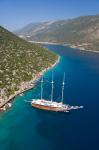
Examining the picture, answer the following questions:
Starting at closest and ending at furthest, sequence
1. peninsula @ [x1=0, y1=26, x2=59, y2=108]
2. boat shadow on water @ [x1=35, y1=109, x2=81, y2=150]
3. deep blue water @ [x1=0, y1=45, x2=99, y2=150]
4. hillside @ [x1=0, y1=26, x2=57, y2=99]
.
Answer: deep blue water @ [x1=0, y1=45, x2=99, y2=150] < boat shadow on water @ [x1=35, y1=109, x2=81, y2=150] < peninsula @ [x1=0, y1=26, x2=59, y2=108] < hillside @ [x1=0, y1=26, x2=57, y2=99]

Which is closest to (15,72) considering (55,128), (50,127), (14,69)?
(14,69)

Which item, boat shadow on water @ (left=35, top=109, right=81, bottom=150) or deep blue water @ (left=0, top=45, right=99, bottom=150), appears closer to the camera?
deep blue water @ (left=0, top=45, right=99, bottom=150)

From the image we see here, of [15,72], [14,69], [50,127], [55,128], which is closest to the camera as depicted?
[55,128]

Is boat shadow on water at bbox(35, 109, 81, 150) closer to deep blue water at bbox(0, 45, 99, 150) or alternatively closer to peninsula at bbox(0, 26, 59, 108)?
deep blue water at bbox(0, 45, 99, 150)

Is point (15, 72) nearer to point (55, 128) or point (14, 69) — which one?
point (14, 69)

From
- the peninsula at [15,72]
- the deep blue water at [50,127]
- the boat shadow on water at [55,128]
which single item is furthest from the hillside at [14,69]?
the boat shadow on water at [55,128]

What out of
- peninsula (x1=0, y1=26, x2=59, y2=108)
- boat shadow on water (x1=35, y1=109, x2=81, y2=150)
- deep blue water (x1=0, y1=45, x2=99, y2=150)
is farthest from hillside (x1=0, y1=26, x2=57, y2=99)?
boat shadow on water (x1=35, y1=109, x2=81, y2=150)

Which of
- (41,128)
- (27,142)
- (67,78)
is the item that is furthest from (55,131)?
(67,78)

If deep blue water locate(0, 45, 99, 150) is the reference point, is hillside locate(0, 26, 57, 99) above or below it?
above

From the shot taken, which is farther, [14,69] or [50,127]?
[14,69]

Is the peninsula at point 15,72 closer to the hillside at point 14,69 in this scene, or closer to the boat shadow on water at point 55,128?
the hillside at point 14,69

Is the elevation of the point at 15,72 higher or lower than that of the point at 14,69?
lower
